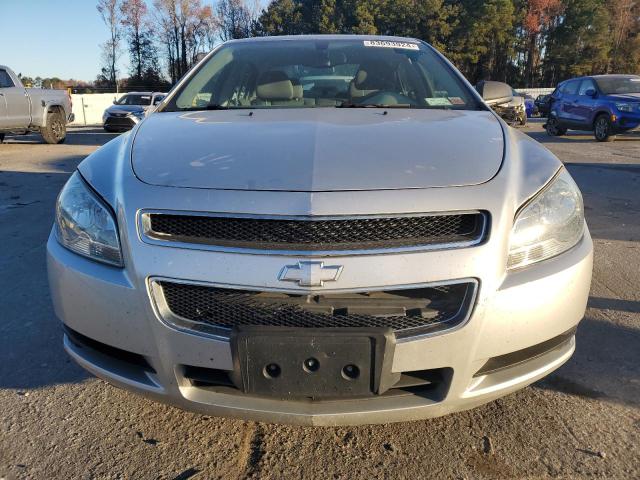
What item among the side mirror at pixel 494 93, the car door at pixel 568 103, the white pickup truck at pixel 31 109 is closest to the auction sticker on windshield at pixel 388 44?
the side mirror at pixel 494 93

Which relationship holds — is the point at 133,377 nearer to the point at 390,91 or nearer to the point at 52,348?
the point at 52,348

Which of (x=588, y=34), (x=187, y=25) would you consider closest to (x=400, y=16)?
(x=588, y=34)

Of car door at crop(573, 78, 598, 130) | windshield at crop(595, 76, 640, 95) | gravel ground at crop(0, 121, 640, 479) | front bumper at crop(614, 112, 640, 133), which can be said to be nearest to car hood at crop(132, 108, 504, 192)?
gravel ground at crop(0, 121, 640, 479)

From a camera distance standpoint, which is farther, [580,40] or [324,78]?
[580,40]

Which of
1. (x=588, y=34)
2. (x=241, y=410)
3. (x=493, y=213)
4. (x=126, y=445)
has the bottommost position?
(x=126, y=445)

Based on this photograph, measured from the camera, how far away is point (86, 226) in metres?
1.82

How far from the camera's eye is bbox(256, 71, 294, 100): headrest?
9.55 ft

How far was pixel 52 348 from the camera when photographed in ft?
8.71

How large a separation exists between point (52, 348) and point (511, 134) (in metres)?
2.40

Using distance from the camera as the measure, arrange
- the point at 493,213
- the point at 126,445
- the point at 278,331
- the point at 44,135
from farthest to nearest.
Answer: the point at 44,135
the point at 126,445
the point at 493,213
the point at 278,331

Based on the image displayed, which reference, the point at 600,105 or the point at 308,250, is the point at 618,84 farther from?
the point at 308,250

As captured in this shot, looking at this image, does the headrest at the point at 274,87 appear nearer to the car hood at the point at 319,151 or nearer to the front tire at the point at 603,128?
the car hood at the point at 319,151

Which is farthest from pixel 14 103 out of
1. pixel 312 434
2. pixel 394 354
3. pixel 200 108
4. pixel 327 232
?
pixel 394 354

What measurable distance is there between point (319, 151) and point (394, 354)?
759 millimetres
